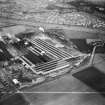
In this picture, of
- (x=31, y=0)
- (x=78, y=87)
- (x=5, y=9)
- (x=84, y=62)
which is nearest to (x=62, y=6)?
(x=31, y=0)

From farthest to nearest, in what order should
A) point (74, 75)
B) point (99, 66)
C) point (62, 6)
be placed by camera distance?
point (62, 6) → point (99, 66) → point (74, 75)

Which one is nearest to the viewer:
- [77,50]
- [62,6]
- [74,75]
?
[74,75]

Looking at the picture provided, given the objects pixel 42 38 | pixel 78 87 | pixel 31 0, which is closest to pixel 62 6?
pixel 31 0

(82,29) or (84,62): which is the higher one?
(82,29)

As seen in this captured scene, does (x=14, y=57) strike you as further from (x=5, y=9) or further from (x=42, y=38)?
(x=5, y=9)

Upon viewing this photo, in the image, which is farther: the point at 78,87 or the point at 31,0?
the point at 31,0

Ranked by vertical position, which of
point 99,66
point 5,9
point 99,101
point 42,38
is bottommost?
point 99,101

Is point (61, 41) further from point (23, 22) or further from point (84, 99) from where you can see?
point (84, 99)
